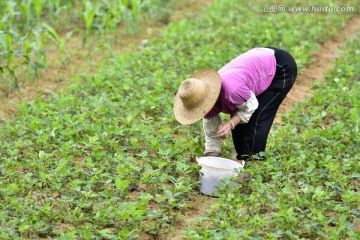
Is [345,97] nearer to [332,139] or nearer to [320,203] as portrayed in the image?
[332,139]

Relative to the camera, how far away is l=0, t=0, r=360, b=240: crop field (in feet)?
14.4

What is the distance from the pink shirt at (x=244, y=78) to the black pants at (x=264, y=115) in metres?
0.07

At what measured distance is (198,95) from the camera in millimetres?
4832

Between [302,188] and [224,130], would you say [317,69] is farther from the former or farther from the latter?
[302,188]

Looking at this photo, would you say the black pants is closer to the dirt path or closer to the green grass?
the green grass

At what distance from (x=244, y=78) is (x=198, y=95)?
0.42 metres

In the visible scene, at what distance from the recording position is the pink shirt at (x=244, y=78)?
4.91 meters

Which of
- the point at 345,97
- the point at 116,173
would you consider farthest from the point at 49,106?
the point at 345,97

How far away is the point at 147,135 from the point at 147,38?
155 inches

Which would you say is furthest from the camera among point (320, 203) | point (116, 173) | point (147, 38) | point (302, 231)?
point (147, 38)

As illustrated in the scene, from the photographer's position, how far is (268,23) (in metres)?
9.60
